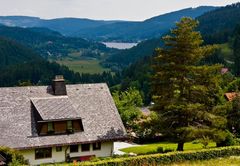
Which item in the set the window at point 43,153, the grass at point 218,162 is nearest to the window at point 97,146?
the window at point 43,153

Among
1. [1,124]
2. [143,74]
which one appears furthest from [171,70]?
[143,74]

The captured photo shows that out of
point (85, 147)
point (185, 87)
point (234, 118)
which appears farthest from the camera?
point (234, 118)

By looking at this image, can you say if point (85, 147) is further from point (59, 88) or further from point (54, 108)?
point (59, 88)

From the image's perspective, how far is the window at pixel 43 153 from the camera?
46.7m

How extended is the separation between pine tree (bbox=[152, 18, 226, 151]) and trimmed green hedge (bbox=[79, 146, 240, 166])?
177 inches

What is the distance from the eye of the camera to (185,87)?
43.8 m

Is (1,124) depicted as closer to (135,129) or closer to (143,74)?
(135,129)

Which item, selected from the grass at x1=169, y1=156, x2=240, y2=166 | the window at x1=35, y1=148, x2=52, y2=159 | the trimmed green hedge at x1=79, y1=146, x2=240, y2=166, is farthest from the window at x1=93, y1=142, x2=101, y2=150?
the grass at x1=169, y1=156, x2=240, y2=166

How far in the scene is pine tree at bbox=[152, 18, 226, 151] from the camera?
42844mm

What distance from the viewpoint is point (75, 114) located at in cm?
4881

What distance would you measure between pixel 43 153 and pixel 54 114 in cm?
423

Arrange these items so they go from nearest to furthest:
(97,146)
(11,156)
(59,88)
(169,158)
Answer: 1. (169,158)
2. (11,156)
3. (97,146)
4. (59,88)

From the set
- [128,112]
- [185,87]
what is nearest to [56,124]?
[185,87]

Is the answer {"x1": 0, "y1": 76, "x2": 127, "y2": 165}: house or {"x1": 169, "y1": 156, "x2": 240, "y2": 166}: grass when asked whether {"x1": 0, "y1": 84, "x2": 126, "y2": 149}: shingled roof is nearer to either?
{"x1": 0, "y1": 76, "x2": 127, "y2": 165}: house
